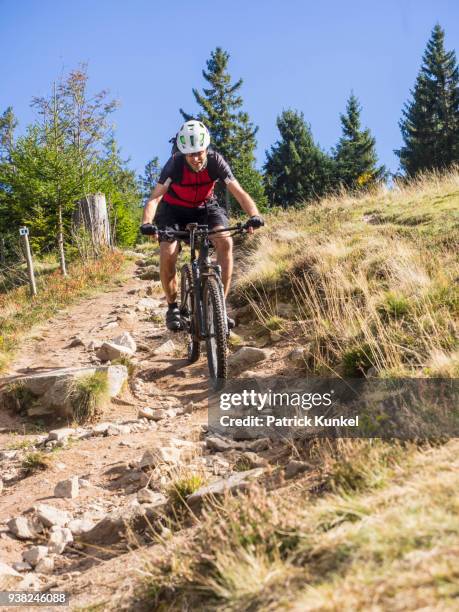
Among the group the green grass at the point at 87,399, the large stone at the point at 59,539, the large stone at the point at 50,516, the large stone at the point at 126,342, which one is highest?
the large stone at the point at 126,342

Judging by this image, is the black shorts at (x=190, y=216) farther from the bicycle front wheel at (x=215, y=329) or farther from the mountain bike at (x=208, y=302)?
the bicycle front wheel at (x=215, y=329)

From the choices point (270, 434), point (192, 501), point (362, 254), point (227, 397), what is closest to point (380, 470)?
point (192, 501)

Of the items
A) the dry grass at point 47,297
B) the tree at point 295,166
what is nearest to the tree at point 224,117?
the tree at point 295,166

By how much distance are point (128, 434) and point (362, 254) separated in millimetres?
4416

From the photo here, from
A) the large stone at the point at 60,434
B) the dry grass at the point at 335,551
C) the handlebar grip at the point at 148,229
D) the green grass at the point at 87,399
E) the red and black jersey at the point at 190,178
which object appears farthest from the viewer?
the red and black jersey at the point at 190,178

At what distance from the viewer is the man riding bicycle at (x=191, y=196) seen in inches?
216

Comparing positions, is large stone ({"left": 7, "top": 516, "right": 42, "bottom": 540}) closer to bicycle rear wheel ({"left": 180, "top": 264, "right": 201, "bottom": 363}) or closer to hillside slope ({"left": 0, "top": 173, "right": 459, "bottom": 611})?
hillside slope ({"left": 0, "top": 173, "right": 459, "bottom": 611})

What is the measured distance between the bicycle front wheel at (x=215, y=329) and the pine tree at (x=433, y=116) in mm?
40233

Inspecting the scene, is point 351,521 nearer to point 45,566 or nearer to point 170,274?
point 45,566

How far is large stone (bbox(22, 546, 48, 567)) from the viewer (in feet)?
10.4

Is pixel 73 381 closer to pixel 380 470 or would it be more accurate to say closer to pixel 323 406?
pixel 323 406

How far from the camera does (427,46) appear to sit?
44.7 meters

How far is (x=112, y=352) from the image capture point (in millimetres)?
6891

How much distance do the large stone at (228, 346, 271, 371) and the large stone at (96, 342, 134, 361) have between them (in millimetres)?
1609
